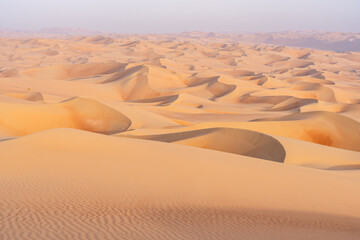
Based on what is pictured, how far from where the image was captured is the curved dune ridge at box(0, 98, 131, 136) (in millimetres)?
14547

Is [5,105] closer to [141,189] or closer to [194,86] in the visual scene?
[141,189]

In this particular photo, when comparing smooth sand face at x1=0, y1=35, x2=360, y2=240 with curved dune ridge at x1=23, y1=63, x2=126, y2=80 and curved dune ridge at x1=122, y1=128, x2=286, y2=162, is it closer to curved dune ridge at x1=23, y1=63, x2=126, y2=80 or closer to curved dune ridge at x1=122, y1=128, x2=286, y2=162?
curved dune ridge at x1=122, y1=128, x2=286, y2=162

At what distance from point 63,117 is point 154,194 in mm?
10795

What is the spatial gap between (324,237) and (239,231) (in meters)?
1.01

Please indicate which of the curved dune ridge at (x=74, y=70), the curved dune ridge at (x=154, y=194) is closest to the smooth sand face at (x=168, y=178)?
the curved dune ridge at (x=154, y=194)

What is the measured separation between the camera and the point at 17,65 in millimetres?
43688

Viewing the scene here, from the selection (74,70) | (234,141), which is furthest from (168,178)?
(74,70)

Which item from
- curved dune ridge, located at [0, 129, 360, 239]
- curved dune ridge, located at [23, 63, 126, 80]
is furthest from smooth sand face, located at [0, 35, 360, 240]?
curved dune ridge, located at [23, 63, 126, 80]

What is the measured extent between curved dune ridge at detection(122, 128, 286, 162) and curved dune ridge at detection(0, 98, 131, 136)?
11.8 ft

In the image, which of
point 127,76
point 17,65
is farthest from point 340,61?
point 17,65

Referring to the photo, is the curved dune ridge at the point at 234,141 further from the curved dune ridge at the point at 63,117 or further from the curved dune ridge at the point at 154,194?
the curved dune ridge at the point at 63,117

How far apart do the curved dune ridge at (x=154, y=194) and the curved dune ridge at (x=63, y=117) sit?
628cm

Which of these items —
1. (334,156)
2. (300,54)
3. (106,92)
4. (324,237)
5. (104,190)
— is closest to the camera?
(324,237)

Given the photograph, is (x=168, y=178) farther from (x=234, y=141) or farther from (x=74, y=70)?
(x=74, y=70)
